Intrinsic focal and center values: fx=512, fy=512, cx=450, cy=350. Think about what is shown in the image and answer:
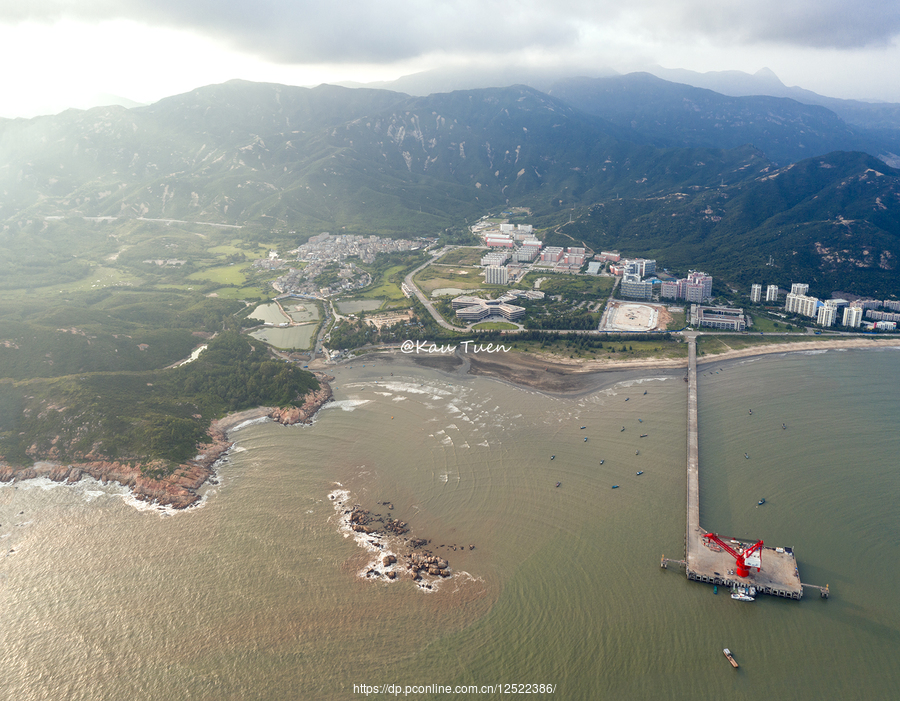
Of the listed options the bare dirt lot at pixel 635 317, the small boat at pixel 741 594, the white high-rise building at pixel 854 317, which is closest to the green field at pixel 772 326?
the white high-rise building at pixel 854 317

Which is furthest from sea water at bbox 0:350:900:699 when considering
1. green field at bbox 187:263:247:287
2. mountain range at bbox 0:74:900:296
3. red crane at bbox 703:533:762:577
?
green field at bbox 187:263:247:287

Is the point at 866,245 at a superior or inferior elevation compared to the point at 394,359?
superior

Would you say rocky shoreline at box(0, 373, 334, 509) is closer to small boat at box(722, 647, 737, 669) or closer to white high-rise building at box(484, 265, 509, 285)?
small boat at box(722, 647, 737, 669)

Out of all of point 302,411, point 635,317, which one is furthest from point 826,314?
point 302,411

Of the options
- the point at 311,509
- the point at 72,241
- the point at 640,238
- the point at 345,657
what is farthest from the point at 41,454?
the point at 640,238

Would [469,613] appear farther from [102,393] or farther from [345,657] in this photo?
[102,393]

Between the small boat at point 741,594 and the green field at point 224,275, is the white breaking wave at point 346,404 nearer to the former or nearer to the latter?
the small boat at point 741,594
